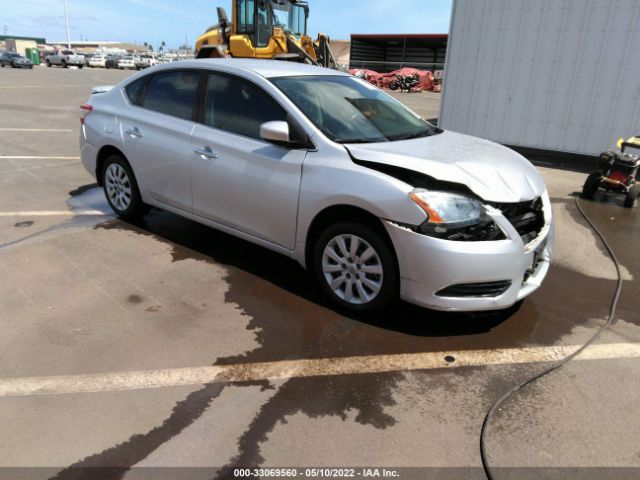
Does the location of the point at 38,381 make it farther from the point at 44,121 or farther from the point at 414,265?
the point at 44,121

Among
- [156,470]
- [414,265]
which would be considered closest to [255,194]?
[414,265]

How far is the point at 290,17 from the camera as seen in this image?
16188mm

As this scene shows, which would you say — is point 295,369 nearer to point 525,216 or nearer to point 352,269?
point 352,269

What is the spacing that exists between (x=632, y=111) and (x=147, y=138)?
8349 mm

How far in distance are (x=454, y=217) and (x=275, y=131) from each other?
4.66ft

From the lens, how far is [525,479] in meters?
2.25

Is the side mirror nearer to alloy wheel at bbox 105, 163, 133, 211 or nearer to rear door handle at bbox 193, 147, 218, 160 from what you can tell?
rear door handle at bbox 193, 147, 218, 160

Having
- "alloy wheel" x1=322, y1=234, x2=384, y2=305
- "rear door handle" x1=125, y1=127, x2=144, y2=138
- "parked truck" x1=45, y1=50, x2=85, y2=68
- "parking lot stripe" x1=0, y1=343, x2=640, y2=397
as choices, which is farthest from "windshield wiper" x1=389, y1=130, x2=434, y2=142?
"parked truck" x1=45, y1=50, x2=85, y2=68

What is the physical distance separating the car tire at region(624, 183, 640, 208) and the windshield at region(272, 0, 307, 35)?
11.9 meters

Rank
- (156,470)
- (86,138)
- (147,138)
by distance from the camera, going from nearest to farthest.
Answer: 1. (156,470)
2. (147,138)
3. (86,138)

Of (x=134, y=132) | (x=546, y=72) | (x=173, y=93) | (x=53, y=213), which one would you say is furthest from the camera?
(x=546, y=72)

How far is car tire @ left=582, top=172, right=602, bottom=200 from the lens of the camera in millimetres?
6844

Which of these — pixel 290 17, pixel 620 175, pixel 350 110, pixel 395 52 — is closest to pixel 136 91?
pixel 350 110

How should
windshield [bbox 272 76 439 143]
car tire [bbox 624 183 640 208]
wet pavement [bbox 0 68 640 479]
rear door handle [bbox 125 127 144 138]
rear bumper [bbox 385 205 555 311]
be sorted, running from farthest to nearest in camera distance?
car tire [bbox 624 183 640 208] → rear door handle [bbox 125 127 144 138] → windshield [bbox 272 76 439 143] → rear bumper [bbox 385 205 555 311] → wet pavement [bbox 0 68 640 479]
